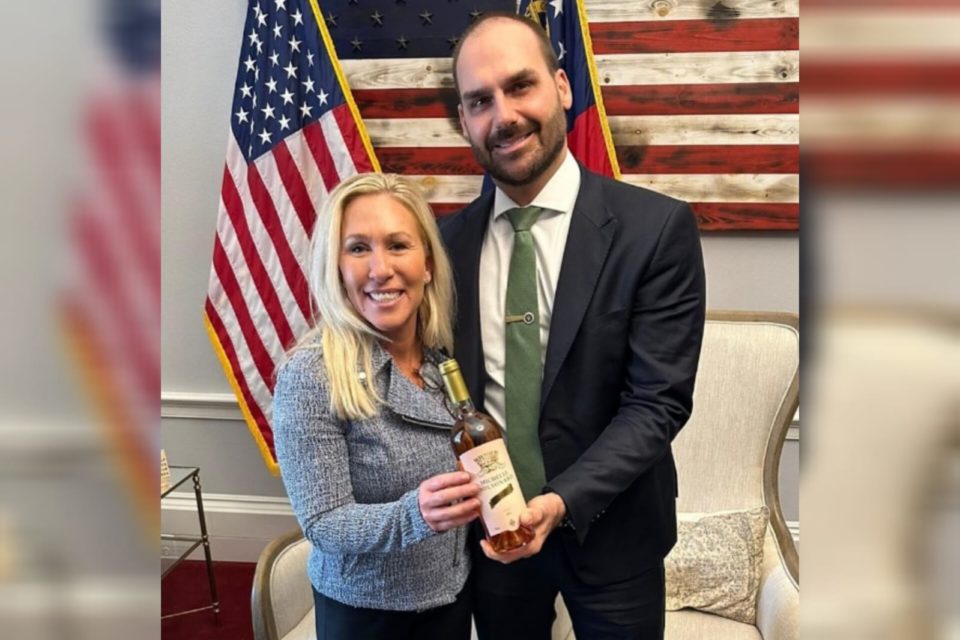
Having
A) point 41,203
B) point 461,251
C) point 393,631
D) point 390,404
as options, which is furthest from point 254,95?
point 41,203

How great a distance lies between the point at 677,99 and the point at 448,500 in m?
2.11

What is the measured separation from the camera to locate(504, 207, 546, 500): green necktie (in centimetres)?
137

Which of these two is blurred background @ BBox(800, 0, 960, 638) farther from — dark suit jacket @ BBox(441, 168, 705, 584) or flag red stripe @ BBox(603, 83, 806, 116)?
flag red stripe @ BBox(603, 83, 806, 116)

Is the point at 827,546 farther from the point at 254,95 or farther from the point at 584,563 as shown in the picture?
the point at 254,95

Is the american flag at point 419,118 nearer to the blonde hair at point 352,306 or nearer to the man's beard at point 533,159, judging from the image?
the man's beard at point 533,159

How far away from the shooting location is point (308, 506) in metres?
1.22

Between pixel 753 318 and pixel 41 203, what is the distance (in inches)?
90.8

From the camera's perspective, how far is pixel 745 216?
2850 mm

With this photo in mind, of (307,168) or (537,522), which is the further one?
(307,168)

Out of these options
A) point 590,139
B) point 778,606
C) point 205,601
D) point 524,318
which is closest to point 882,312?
point 524,318

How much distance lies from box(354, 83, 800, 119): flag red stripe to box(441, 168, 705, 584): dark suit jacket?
1525 mm

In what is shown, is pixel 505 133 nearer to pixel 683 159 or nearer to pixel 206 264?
pixel 683 159

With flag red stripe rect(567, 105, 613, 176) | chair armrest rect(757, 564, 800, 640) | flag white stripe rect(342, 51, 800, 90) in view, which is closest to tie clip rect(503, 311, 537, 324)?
chair armrest rect(757, 564, 800, 640)

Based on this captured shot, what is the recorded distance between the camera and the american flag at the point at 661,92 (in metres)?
2.75
